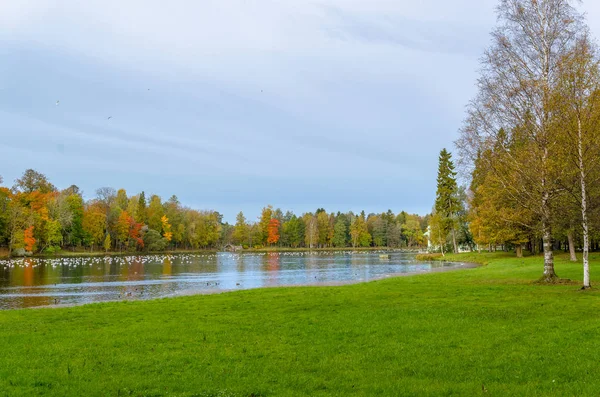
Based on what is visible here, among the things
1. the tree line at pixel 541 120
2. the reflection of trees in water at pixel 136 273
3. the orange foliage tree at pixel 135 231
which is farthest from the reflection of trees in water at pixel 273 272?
the orange foliage tree at pixel 135 231

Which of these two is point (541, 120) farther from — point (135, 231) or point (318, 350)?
point (135, 231)

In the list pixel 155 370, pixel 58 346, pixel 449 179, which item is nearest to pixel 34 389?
pixel 155 370

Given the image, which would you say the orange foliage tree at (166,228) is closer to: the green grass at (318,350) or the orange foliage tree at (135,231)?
the orange foliage tree at (135,231)

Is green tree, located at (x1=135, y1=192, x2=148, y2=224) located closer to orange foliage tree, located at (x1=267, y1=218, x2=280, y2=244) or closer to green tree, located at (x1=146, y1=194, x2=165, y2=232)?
green tree, located at (x1=146, y1=194, x2=165, y2=232)

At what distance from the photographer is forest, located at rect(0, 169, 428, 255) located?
305ft

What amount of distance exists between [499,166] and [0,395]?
72.5ft

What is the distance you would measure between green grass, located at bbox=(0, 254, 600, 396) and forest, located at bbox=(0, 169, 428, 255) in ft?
289

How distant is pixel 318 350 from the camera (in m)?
10.7

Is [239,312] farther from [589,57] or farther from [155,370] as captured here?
[589,57]

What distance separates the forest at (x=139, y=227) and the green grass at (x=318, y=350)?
289 ft

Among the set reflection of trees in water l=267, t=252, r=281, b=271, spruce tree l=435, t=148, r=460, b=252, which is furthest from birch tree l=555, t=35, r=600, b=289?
spruce tree l=435, t=148, r=460, b=252

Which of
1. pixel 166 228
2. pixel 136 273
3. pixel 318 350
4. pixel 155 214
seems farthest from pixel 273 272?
pixel 166 228

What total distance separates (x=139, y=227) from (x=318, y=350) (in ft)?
385

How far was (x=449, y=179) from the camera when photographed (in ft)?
260
